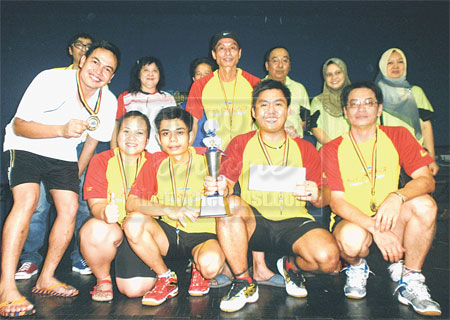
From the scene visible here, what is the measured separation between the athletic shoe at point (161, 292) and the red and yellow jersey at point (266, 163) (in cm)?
73

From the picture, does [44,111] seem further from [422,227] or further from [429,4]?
[429,4]

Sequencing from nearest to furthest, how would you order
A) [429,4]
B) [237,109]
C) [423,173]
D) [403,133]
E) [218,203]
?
[218,203] → [423,173] → [403,133] → [237,109] → [429,4]

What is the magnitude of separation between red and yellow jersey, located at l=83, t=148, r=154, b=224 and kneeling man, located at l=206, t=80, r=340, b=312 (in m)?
0.57

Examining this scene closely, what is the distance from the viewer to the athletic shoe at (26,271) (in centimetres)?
247

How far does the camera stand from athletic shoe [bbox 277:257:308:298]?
2049mm

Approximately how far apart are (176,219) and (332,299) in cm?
111

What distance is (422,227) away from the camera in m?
1.95

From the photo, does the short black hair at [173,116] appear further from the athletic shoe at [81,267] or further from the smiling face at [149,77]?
the athletic shoe at [81,267]

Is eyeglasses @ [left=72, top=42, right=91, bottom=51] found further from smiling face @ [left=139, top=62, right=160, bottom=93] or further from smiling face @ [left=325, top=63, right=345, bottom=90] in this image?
smiling face @ [left=325, top=63, right=345, bottom=90]

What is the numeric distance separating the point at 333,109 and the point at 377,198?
3.96 feet

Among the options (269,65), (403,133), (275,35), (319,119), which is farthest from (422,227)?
→ (275,35)

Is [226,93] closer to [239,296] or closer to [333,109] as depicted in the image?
[333,109]

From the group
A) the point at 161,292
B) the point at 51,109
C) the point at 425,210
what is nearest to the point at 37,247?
the point at 51,109

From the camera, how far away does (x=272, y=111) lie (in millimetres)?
2195
